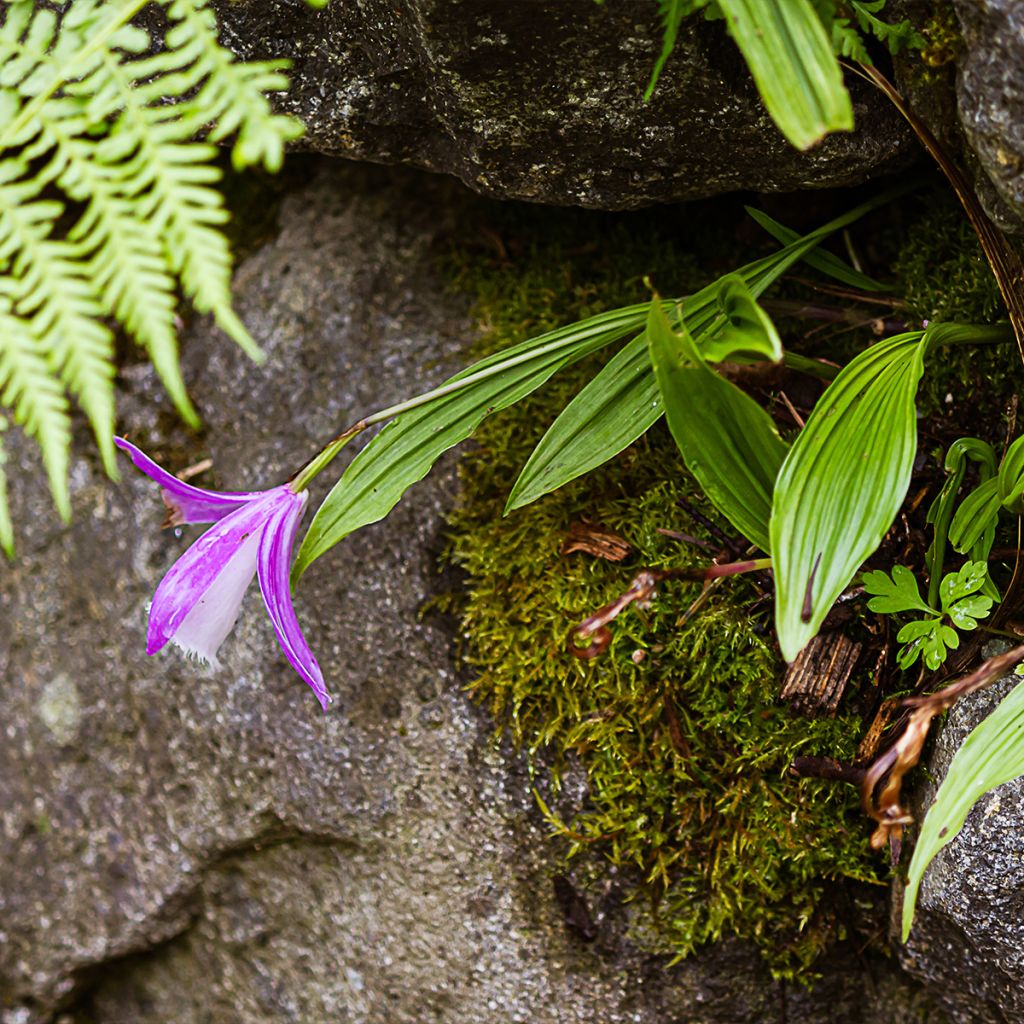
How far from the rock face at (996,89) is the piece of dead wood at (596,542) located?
0.66m

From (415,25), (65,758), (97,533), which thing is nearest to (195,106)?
(415,25)

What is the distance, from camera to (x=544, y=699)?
4.87 feet

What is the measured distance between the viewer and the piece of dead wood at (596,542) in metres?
1.42

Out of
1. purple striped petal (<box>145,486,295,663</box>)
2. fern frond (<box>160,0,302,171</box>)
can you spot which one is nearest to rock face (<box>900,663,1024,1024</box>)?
purple striped petal (<box>145,486,295,663</box>)

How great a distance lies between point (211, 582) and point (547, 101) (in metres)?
0.76

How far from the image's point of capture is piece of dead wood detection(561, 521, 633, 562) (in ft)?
4.67

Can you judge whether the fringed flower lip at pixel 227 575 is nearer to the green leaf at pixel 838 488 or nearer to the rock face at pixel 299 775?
the rock face at pixel 299 775

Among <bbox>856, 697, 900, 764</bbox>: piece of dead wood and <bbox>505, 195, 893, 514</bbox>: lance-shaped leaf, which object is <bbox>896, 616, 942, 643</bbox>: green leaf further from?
<bbox>505, 195, 893, 514</bbox>: lance-shaped leaf

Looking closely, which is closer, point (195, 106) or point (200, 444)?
point (195, 106)

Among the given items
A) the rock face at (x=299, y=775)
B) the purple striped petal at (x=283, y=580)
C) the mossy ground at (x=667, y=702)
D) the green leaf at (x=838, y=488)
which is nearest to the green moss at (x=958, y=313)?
the mossy ground at (x=667, y=702)

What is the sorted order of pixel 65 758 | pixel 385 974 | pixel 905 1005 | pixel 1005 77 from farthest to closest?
1. pixel 65 758
2. pixel 385 974
3. pixel 905 1005
4. pixel 1005 77

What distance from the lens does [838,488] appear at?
1.08m

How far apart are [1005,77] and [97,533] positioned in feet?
5.67

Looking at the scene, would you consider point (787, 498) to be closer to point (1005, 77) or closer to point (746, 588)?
point (746, 588)
